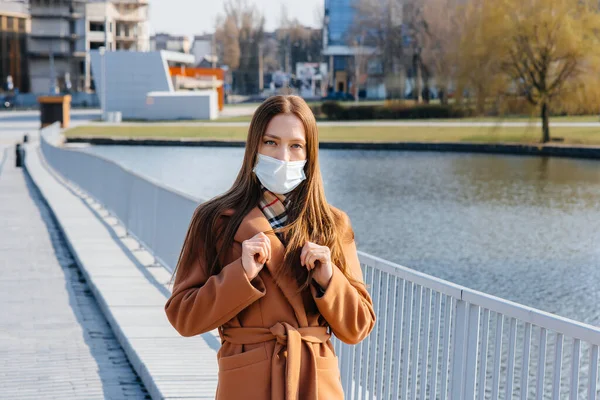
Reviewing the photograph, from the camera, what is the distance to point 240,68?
583 ft

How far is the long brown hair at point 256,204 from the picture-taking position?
3404 mm

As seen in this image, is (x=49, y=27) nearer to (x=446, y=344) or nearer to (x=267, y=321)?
(x=446, y=344)

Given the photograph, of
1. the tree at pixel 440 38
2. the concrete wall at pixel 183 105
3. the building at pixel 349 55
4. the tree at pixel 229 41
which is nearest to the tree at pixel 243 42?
the tree at pixel 229 41

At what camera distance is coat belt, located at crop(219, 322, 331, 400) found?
330 centimetres

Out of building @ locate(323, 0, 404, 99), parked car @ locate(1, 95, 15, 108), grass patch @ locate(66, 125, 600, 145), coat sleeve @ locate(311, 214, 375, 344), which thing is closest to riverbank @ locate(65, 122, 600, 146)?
grass patch @ locate(66, 125, 600, 145)

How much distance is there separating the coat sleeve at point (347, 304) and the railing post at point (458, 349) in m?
1.29

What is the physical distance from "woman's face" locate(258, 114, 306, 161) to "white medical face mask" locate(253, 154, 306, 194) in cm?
3

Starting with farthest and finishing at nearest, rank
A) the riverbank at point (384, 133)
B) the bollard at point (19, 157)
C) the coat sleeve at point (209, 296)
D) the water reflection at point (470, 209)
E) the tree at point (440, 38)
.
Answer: the tree at point (440, 38)
the riverbank at point (384, 133)
the bollard at point (19, 157)
the water reflection at point (470, 209)
the coat sleeve at point (209, 296)

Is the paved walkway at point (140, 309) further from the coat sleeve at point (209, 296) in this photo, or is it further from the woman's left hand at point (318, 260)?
the woman's left hand at point (318, 260)

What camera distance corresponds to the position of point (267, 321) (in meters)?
3.36

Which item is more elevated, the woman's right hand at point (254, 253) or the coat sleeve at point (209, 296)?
the woman's right hand at point (254, 253)

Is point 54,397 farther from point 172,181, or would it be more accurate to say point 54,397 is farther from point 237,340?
point 172,181

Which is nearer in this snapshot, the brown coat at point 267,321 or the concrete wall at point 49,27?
the brown coat at point 267,321

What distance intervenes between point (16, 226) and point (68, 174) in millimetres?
9696
